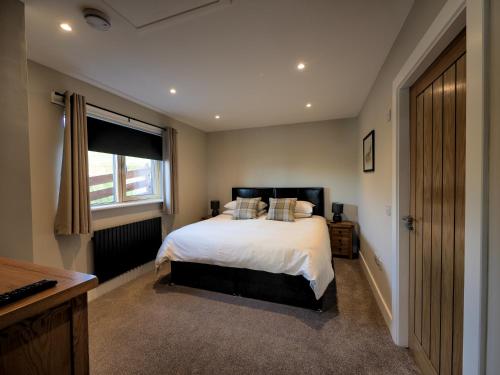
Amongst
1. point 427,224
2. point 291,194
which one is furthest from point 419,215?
point 291,194

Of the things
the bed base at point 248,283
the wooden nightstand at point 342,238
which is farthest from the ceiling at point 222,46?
the bed base at point 248,283

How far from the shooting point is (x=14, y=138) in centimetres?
128

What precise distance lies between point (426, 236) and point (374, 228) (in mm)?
1130

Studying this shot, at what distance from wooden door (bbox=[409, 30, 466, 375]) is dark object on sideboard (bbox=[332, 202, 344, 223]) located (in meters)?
2.17

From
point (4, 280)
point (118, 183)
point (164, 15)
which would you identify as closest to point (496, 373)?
point (4, 280)

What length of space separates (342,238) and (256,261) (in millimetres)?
1989

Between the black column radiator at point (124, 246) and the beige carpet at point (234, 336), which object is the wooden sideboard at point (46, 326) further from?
the black column radiator at point (124, 246)

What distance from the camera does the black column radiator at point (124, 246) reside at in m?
2.45

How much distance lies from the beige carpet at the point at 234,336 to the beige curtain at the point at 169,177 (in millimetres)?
1324

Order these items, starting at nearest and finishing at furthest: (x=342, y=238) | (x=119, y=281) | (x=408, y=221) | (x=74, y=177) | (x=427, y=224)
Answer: (x=427, y=224) < (x=408, y=221) < (x=74, y=177) < (x=119, y=281) < (x=342, y=238)

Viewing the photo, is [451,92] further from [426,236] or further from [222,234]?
[222,234]

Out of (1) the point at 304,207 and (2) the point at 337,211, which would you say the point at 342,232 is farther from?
(1) the point at 304,207

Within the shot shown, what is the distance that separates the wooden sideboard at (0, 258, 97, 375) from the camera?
509mm

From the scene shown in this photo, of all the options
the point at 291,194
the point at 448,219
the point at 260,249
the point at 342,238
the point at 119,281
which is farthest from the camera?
the point at 291,194
